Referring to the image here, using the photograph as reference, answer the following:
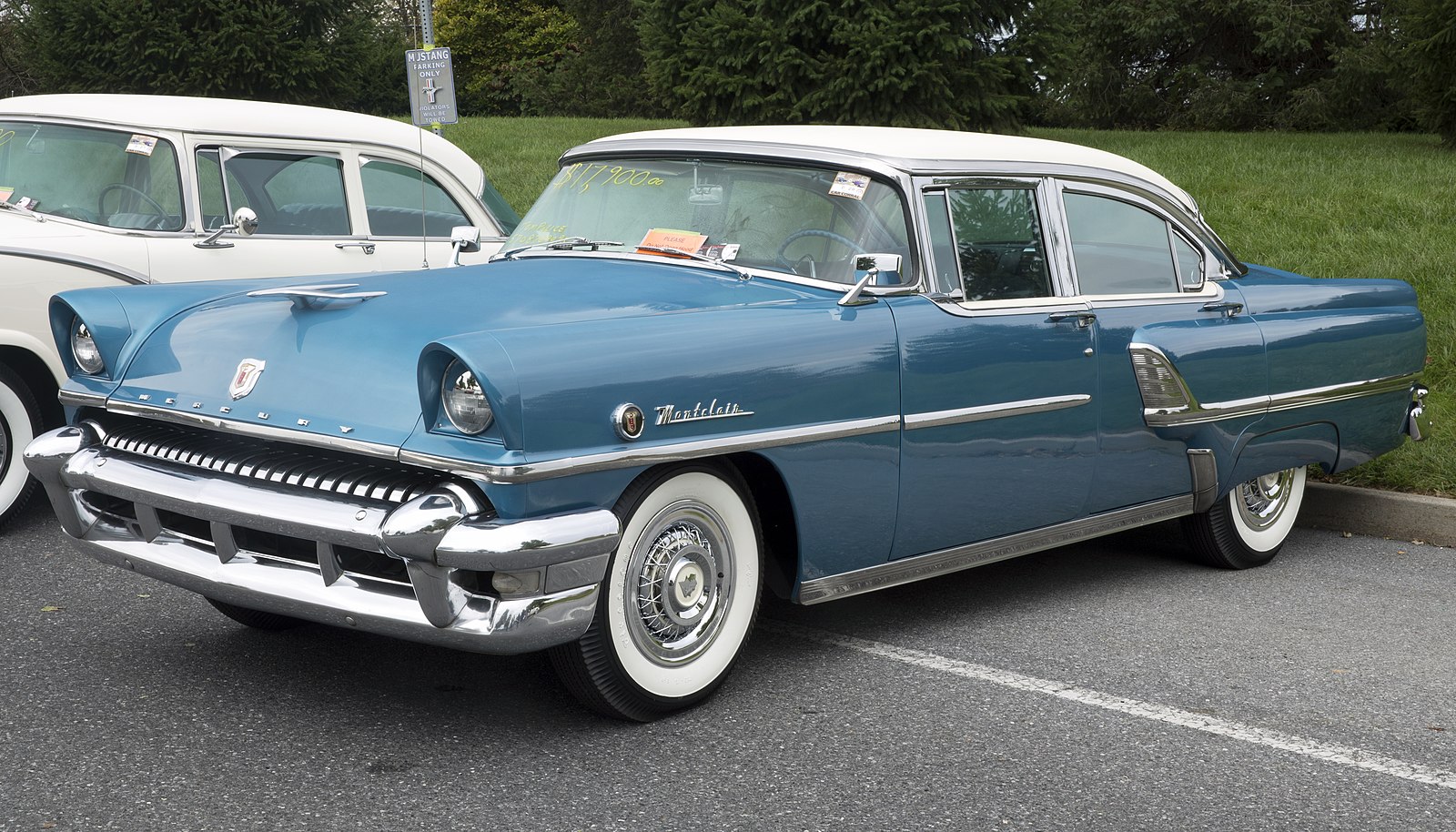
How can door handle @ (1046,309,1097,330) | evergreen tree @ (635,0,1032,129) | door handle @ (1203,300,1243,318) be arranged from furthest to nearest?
evergreen tree @ (635,0,1032,129) < door handle @ (1203,300,1243,318) < door handle @ (1046,309,1097,330)

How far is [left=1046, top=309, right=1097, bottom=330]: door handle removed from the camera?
15.6ft

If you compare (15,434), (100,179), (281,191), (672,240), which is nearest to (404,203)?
(281,191)

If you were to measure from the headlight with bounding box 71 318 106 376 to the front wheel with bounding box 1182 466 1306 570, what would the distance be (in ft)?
12.8

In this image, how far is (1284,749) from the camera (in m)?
3.75

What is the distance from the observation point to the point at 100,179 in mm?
6414

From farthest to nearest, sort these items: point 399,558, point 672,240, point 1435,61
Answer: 1. point 1435,61
2. point 672,240
3. point 399,558

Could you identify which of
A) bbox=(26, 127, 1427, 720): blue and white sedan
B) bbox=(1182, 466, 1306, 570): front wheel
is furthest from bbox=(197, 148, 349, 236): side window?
bbox=(1182, 466, 1306, 570): front wheel

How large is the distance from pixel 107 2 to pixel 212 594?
26185 mm

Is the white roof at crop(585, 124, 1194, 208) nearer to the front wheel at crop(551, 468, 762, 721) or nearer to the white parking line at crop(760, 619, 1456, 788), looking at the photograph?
the front wheel at crop(551, 468, 762, 721)

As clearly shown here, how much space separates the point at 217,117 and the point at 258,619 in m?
3.00

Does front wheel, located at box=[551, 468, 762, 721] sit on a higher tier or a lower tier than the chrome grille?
lower

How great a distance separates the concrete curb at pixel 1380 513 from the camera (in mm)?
6348

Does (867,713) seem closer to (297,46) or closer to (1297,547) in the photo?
(1297,547)

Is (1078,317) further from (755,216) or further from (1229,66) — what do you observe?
(1229,66)
